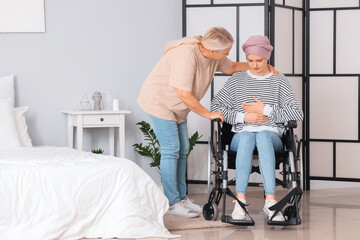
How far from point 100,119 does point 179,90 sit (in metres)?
1.38

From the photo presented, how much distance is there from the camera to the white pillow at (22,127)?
4496 millimetres

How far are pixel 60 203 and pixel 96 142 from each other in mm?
2025

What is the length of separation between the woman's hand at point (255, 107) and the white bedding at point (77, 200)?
0.90 metres

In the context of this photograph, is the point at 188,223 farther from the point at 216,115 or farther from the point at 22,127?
the point at 22,127

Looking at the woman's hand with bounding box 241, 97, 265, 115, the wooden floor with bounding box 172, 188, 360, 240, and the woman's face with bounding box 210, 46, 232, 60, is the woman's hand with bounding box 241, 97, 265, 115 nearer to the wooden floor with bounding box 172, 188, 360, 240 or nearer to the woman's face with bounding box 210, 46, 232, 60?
the woman's face with bounding box 210, 46, 232, 60

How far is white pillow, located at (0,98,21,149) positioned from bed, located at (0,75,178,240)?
882mm

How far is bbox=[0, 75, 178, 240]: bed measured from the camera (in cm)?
304

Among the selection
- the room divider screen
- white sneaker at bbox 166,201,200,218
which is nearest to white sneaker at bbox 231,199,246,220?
white sneaker at bbox 166,201,200,218

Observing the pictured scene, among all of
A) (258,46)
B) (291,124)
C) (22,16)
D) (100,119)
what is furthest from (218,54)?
(22,16)

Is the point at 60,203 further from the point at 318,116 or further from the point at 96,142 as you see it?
the point at 318,116

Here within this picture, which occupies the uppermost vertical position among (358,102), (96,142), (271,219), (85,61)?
(85,61)

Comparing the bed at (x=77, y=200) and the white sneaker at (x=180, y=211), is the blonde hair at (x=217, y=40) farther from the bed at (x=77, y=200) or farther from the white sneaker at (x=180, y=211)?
the white sneaker at (x=180, y=211)

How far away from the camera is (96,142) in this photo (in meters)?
5.10

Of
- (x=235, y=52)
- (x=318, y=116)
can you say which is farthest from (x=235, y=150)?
(x=318, y=116)
